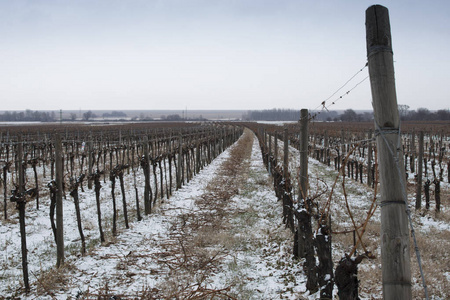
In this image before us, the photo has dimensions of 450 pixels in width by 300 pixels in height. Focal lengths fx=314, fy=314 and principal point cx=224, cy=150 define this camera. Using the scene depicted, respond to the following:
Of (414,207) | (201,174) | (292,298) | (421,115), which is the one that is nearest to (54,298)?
(292,298)

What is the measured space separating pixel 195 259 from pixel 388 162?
13.0ft

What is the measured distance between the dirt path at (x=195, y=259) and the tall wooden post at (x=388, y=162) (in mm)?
1764

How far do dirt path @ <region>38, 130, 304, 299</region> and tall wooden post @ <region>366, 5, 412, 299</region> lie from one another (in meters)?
1.76

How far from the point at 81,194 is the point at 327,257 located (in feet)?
31.5

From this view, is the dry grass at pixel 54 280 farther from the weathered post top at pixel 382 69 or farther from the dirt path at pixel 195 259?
the weathered post top at pixel 382 69

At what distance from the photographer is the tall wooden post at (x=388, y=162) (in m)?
1.97

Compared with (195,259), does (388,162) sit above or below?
above

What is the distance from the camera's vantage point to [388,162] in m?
2.03

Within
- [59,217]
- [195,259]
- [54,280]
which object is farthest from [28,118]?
[195,259]

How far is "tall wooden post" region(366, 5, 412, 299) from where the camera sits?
6.48 ft

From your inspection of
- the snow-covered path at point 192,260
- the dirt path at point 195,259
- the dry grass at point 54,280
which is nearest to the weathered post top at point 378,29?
the dirt path at point 195,259

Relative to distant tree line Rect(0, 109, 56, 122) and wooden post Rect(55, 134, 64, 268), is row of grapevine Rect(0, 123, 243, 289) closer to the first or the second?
wooden post Rect(55, 134, 64, 268)

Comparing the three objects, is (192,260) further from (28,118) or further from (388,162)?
(28,118)

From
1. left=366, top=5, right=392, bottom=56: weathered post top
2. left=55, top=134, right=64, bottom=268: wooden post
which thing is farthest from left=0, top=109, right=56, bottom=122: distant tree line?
left=366, top=5, right=392, bottom=56: weathered post top
